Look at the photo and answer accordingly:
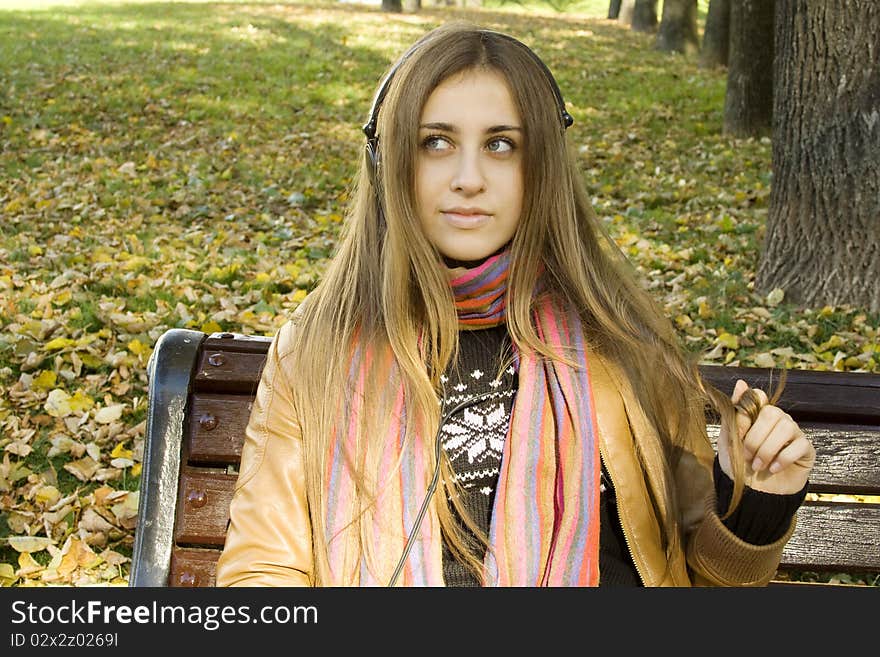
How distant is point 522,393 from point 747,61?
7.91 meters

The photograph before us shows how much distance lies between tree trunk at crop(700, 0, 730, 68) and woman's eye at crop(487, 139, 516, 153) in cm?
1286

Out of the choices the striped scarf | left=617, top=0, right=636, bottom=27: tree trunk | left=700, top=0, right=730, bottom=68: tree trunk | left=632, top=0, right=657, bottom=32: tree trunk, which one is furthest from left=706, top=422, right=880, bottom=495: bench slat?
left=617, top=0, right=636, bottom=27: tree trunk

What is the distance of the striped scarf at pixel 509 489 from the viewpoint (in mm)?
2031

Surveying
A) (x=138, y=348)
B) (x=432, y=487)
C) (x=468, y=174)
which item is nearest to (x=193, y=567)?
(x=432, y=487)

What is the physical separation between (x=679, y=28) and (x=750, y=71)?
736 centimetres

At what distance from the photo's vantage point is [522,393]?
213 centimetres

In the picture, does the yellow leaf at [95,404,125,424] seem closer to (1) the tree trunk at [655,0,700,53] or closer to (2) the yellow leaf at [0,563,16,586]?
(2) the yellow leaf at [0,563,16,586]

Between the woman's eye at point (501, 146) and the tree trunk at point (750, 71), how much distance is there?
7693 millimetres

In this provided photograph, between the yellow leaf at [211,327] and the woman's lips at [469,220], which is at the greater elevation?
the woman's lips at [469,220]

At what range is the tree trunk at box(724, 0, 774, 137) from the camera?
9.12m

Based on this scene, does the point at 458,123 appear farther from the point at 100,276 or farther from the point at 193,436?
the point at 100,276

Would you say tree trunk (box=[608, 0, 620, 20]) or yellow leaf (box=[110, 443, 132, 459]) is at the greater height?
tree trunk (box=[608, 0, 620, 20])

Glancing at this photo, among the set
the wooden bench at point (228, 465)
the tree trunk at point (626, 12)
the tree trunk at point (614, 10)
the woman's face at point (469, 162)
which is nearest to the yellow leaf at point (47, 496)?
the wooden bench at point (228, 465)

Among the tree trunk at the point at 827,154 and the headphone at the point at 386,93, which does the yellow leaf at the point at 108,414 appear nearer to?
the headphone at the point at 386,93
